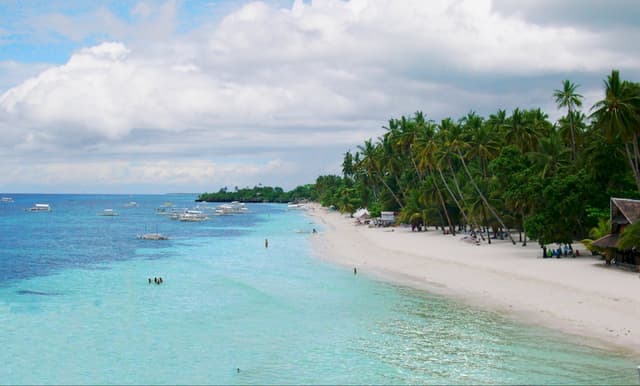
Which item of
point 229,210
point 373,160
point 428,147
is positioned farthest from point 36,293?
point 229,210

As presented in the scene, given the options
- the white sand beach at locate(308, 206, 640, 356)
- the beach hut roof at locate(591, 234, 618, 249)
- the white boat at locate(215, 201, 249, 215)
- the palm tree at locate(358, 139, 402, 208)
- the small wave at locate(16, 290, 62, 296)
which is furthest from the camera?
the white boat at locate(215, 201, 249, 215)

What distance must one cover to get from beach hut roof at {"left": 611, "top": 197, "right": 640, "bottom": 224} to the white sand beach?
3.15m

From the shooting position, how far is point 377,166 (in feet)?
294

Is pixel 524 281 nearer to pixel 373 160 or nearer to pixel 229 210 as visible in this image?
pixel 373 160

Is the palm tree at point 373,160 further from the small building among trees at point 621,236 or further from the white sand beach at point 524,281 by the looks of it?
the small building among trees at point 621,236

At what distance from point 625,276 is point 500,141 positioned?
29.7 meters

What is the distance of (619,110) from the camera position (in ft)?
117

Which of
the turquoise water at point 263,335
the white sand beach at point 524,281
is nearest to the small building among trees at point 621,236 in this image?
the white sand beach at point 524,281

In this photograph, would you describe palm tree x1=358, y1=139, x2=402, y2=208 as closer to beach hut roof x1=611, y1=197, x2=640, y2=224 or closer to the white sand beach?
the white sand beach

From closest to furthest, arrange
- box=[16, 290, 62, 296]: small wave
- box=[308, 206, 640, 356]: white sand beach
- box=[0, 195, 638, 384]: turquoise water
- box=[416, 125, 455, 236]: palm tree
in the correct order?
box=[0, 195, 638, 384]: turquoise water < box=[308, 206, 640, 356]: white sand beach < box=[16, 290, 62, 296]: small wave < box=[416, 125, 455, 236]: palm tree

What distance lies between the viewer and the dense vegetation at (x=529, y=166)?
39.5 m

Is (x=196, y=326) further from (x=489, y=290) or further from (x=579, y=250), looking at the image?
(x=579, y=250)

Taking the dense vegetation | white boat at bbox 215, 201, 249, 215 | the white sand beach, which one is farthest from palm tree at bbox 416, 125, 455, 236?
white boat at bbox 215, 201, 249, 215

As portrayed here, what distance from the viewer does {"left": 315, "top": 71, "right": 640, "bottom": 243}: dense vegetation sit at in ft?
129
